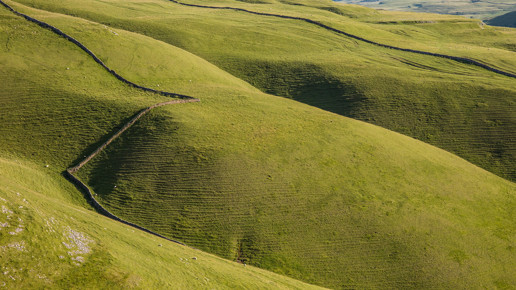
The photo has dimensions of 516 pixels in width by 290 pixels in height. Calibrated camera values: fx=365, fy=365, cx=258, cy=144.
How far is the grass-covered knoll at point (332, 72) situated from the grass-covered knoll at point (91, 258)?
39.1m

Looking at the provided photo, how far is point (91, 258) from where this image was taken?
2736 centimetres

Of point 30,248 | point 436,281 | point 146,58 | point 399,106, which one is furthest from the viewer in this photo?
point 146,58

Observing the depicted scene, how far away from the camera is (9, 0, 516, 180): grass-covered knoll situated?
67.2m

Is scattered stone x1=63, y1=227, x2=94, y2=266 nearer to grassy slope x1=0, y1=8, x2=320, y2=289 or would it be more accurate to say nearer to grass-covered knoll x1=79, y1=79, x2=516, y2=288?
grassy slope x1=0, y1=8, x2=320, y2=289

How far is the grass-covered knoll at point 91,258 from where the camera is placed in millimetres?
24609

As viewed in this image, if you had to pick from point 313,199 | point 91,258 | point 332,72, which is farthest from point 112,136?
point 332,72

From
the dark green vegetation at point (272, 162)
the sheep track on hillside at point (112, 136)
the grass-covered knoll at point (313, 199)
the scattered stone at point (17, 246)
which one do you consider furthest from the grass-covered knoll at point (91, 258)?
the grass-covered knoll at point (313, 199)

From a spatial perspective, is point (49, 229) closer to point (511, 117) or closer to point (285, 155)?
point (285, 155)

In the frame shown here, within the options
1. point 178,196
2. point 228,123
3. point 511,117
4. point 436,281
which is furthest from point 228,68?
point 436,281

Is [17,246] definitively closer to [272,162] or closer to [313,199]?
[313,199]

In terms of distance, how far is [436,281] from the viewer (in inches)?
1485

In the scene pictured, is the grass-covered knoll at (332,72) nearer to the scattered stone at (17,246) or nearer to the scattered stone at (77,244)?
the scattered stone at (77,244)

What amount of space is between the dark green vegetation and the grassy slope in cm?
27

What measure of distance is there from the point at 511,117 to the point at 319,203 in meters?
46.3
